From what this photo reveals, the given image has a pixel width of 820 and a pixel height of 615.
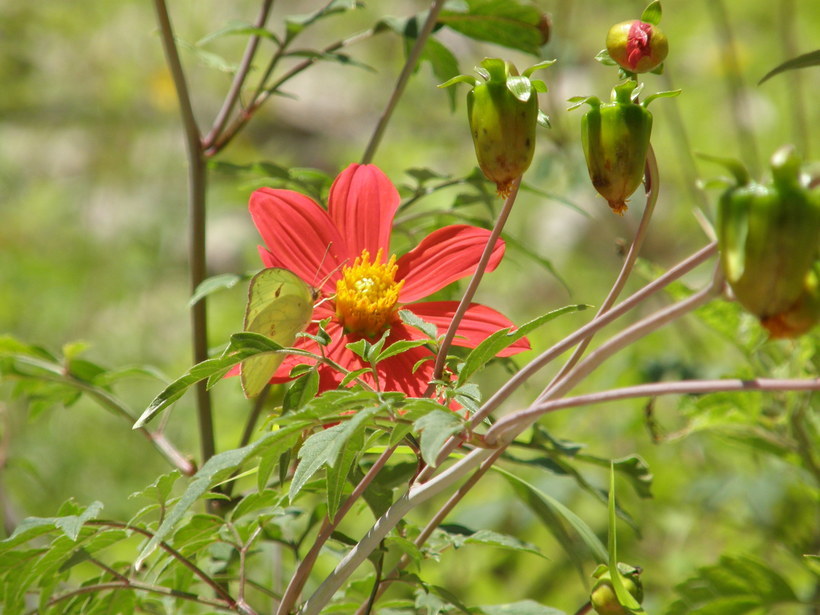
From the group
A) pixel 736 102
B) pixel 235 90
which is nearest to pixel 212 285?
pixel 235 90

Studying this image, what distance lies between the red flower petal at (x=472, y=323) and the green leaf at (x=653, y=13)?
0.54ft

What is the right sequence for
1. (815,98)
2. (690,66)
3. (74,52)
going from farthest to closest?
(690,66) → (815,98) → (74,52)

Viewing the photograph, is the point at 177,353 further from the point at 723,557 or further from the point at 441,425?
the point at 441,425

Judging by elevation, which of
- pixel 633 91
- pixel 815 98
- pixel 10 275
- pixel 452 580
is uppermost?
pixel 633 91

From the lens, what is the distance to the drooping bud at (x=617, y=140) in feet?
1.20

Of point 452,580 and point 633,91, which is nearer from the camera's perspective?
point 633,91

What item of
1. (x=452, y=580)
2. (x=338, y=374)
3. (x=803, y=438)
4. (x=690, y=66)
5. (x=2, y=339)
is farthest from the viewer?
(x=690, y=66)

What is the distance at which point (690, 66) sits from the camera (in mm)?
2795

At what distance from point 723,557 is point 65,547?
0.47 m

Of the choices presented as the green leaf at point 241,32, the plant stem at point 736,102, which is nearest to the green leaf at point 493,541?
the green leaf at point 241,32

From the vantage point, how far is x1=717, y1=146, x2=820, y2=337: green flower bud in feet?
0.90

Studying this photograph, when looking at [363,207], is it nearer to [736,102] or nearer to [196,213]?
[196,213]

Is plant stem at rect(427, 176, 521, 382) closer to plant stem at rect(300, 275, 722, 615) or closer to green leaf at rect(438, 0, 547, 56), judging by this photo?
plant stem at rect(300, 275, 722, 615)

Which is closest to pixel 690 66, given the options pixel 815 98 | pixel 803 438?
pixel 815 98
